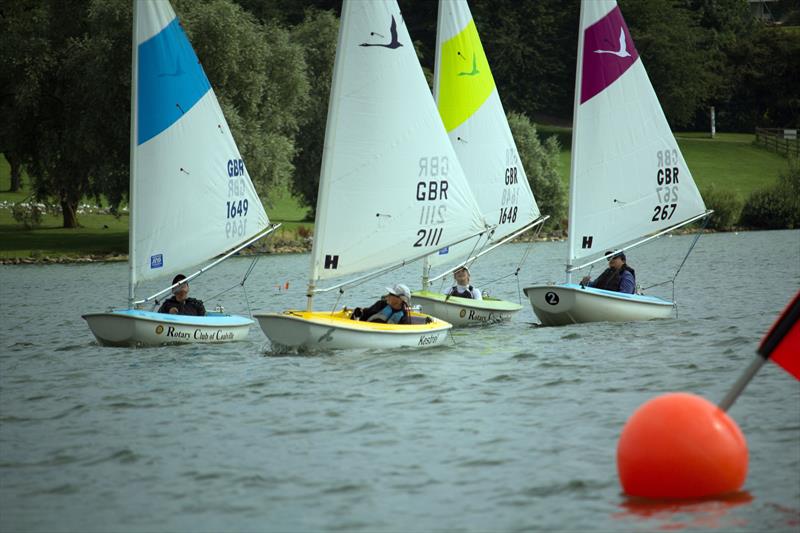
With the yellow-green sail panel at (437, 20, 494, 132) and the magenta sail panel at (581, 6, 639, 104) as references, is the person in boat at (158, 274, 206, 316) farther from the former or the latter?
the magenta sail panel at (581, 6, 639, 104)

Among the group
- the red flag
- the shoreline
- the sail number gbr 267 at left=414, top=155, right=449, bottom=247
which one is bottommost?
the shoreline

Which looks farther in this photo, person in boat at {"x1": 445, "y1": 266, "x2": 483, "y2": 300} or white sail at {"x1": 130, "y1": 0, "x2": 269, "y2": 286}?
person in boat at {"x1": 445, "y1": 266, "x2": 483, "y2": 300}

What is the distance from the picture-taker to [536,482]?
41.5 feet

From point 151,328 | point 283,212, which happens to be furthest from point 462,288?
point 283,212

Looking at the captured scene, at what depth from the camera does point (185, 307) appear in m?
23.2

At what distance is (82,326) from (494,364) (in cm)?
1157

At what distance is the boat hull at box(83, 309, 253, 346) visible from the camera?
865 inches

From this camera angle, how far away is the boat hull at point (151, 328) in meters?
22.0

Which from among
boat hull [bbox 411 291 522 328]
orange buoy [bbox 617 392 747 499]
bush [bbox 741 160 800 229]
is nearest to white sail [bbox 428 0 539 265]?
boat hull [bbox 411 291 522 328]

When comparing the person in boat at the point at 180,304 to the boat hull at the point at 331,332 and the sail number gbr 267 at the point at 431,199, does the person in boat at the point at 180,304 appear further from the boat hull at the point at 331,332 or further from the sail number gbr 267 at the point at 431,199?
the sail number gbr 267 at the point at 431,199

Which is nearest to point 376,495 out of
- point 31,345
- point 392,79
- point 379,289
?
point 392,79

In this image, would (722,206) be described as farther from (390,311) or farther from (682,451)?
(682,451)

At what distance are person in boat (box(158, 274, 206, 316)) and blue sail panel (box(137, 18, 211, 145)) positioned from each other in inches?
106

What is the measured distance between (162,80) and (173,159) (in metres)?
1.40
